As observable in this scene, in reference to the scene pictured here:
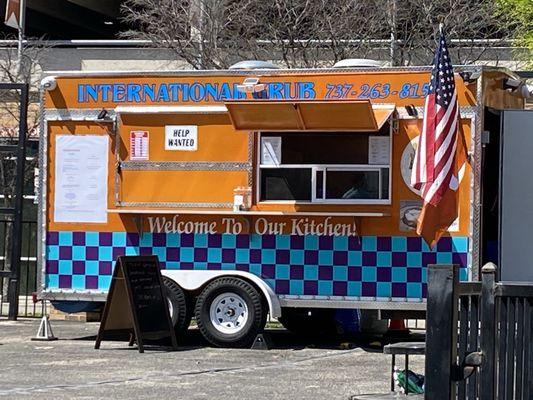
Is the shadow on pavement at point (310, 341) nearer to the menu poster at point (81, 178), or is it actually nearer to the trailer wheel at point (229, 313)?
the trailer wheel at point (229, 313)

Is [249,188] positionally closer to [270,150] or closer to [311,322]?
[270,150]

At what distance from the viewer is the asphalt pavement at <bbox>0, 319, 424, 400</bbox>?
30.4 feet

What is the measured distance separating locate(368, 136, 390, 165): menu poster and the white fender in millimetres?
1865

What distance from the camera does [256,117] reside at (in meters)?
12.2

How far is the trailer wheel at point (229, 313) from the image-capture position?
487 inches

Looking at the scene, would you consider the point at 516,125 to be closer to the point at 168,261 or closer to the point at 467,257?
the point at 467,257

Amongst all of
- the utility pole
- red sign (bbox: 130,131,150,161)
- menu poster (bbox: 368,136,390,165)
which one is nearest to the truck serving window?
menu poster (bbox: 368,136,390,165)

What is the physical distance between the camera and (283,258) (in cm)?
1245

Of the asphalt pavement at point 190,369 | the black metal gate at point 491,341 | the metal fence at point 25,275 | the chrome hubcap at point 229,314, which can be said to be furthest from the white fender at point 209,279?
the black metal gate at point 491,341

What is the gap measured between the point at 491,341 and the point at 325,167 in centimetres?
682

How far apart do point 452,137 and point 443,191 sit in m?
0.58

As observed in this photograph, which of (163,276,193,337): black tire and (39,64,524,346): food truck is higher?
(39,64,524,346): food truck

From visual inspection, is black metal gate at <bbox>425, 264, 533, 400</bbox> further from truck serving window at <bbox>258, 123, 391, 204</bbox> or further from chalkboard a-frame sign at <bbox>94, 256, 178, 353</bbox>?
chalkboard a-frame sign at <bbox>94, 256, 178, 353</bbox>

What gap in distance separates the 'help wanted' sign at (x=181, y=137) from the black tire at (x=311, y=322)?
247 cm
